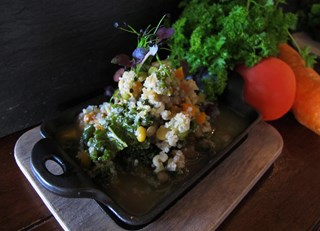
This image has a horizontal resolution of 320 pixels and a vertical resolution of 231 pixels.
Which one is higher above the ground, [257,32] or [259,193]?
[257,32]

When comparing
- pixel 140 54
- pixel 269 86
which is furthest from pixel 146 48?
pixel 269 86

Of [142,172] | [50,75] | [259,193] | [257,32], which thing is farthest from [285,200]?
[50,75]

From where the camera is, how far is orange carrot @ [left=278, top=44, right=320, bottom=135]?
0.98 metres

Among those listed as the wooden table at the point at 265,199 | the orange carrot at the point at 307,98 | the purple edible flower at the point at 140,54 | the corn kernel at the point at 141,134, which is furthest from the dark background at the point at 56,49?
the orange carrot at the point at 307,98

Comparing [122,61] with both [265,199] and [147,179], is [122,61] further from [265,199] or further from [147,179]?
[265,199]

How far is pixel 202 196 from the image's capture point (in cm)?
74

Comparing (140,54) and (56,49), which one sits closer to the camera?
(140,54)

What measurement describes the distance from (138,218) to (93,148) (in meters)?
0.18

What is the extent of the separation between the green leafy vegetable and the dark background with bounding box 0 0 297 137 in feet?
0.45

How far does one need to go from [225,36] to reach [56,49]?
463mm

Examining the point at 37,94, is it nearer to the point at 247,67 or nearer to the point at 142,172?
the point at 142,172

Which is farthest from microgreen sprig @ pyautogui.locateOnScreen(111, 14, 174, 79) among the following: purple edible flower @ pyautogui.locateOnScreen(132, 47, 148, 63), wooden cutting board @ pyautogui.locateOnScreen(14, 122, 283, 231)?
wooden cutting board @ pyautogui.locateOnScreen(14, 122, 283, 231)

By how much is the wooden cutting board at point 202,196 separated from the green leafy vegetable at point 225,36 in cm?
20

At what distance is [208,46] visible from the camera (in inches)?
36.1
